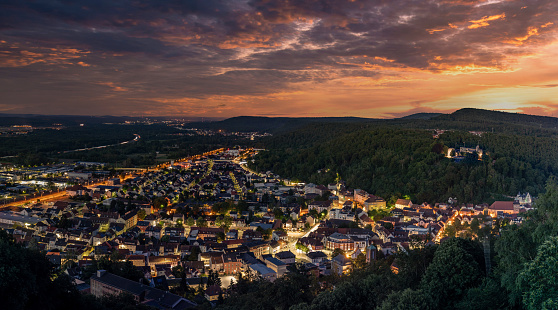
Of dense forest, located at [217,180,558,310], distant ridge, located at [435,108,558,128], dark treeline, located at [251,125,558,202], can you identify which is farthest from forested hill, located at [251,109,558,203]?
dense forest, located at [217,180,558,310]

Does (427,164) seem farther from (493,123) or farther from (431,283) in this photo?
(493,123)

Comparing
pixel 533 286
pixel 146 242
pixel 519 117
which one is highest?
pixel 519 117

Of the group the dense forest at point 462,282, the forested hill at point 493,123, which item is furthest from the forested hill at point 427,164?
the dense forest at point 462,282

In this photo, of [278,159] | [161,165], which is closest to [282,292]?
[278,159]

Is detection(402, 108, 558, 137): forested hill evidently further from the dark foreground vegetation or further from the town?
the dark foreground vegetation

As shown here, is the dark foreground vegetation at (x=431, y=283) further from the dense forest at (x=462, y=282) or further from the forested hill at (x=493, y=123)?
the forested hill at (x=493, y=123)

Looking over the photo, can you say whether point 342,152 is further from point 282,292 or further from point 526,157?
point 282,292

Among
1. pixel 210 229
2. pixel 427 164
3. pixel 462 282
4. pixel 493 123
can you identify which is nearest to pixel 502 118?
pixel 493 123
